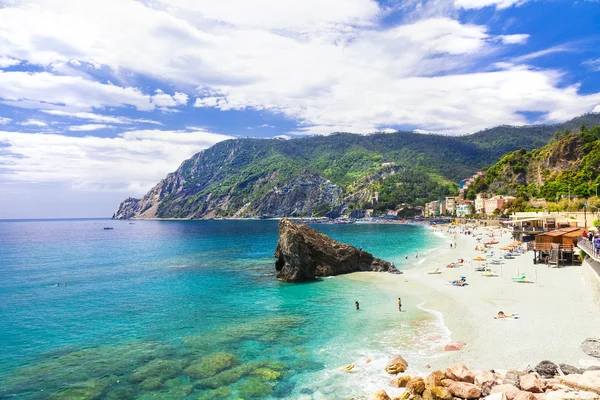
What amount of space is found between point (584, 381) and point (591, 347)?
21.4ft

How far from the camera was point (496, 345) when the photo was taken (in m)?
21.6

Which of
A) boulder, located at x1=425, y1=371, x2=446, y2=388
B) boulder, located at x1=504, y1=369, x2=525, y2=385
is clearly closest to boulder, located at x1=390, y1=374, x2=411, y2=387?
boulder, located at x1=425, y1=371, x2=446, y2=388

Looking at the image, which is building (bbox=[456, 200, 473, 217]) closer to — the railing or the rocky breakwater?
the railing

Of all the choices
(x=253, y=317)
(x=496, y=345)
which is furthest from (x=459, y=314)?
(x=253, y=317)

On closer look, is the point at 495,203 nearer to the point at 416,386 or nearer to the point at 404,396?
the point at 416,386

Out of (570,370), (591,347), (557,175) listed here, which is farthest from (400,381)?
(557,175)

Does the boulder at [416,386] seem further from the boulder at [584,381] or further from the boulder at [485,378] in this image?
the boulder at [584,381]

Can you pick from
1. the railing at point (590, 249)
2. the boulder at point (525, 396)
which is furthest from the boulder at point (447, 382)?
the railing at point (590, 249)

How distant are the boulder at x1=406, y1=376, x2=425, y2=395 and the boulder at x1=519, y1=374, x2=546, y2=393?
413 centimetres

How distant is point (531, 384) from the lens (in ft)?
49.0

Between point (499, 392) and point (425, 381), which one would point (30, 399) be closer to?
point (425, 381)

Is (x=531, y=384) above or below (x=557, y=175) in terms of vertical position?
below

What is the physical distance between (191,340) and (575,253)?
48794 mm

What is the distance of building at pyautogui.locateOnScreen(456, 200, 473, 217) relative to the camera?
554 feet
